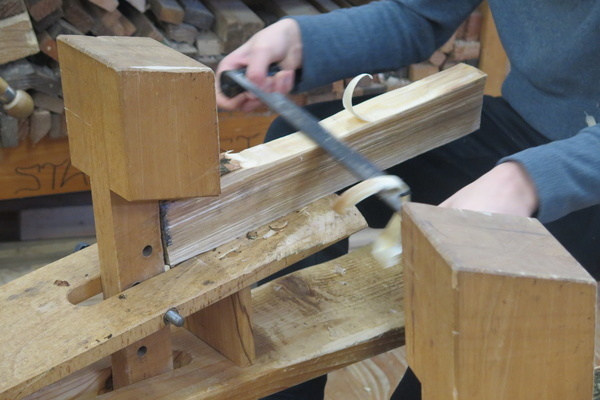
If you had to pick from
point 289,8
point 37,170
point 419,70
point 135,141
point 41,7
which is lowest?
point 37,170

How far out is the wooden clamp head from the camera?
995mm

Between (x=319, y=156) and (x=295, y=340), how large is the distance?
31 cm

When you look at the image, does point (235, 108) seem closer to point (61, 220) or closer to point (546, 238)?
point (546, 238)

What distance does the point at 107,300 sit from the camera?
1086 mm

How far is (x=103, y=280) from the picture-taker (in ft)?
3.84

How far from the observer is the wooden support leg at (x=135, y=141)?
1000 millimetres

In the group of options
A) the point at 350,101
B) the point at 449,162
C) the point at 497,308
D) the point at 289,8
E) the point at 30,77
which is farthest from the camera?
the point at 289,8

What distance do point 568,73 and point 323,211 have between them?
65 centimetres

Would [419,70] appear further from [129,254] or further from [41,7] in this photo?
[129,254]

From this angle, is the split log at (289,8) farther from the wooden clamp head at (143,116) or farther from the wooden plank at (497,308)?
the wooden plank at (497,308)

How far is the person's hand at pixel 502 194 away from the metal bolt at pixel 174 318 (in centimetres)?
40

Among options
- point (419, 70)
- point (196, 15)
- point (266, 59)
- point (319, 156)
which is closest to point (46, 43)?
point (196, 15)

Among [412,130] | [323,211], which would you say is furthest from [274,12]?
[323,211]

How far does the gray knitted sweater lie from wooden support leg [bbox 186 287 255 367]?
2.04ft
